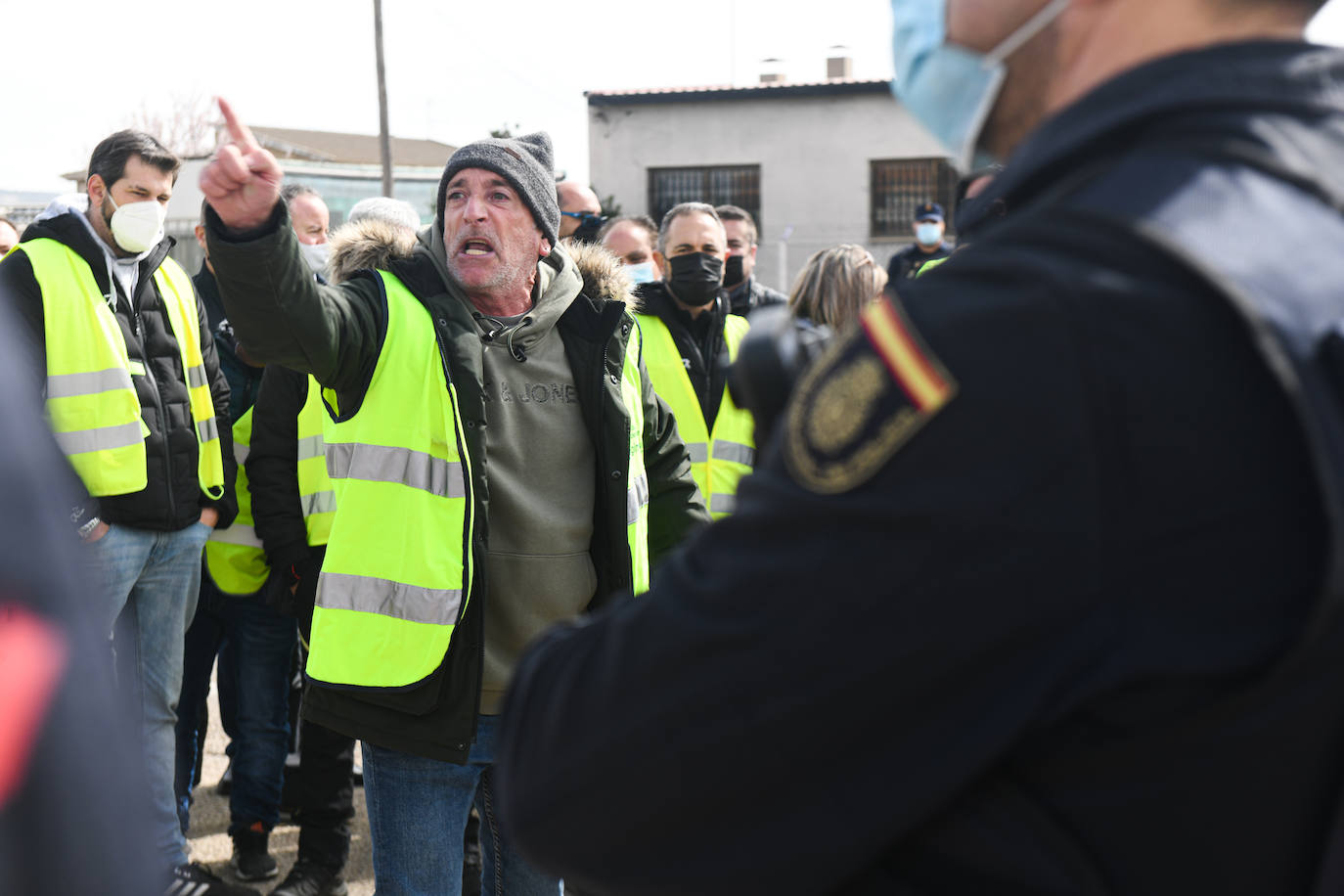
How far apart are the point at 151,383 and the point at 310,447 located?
0.59 m

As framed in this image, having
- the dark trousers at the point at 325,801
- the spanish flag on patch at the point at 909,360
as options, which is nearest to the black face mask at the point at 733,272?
the dark trousers at the point at 325,801

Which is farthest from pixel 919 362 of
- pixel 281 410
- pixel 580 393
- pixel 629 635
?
pixel 281 410

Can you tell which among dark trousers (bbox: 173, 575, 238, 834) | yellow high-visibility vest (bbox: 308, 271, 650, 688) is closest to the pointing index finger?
yellow high-visibility vest (bbox: 308, 271, 650, 688)

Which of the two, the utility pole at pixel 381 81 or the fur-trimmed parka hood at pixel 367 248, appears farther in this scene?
the utility pole at pixel 381 81

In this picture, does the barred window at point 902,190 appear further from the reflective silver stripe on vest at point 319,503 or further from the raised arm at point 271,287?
the raised arm at point 271,287

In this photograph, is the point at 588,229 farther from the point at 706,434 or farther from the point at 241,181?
the point at 241,181

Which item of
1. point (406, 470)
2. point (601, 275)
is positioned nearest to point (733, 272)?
point (601, 275)

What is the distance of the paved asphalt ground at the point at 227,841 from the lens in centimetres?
436

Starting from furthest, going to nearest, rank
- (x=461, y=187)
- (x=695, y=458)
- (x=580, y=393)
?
1. (x=695, y=458)
2. (x=461, y=187)
3. (x=580, y=393)

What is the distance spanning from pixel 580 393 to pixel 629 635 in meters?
2.07

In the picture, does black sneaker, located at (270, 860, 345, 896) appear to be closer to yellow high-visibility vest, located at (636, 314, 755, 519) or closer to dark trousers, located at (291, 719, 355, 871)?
dark trousers, located at (291, 719, 355, 871)

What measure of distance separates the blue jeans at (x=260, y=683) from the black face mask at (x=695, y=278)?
2.02 metres

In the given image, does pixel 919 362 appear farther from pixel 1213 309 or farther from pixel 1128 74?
pixel 1128 74

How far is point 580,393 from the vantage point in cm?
299
